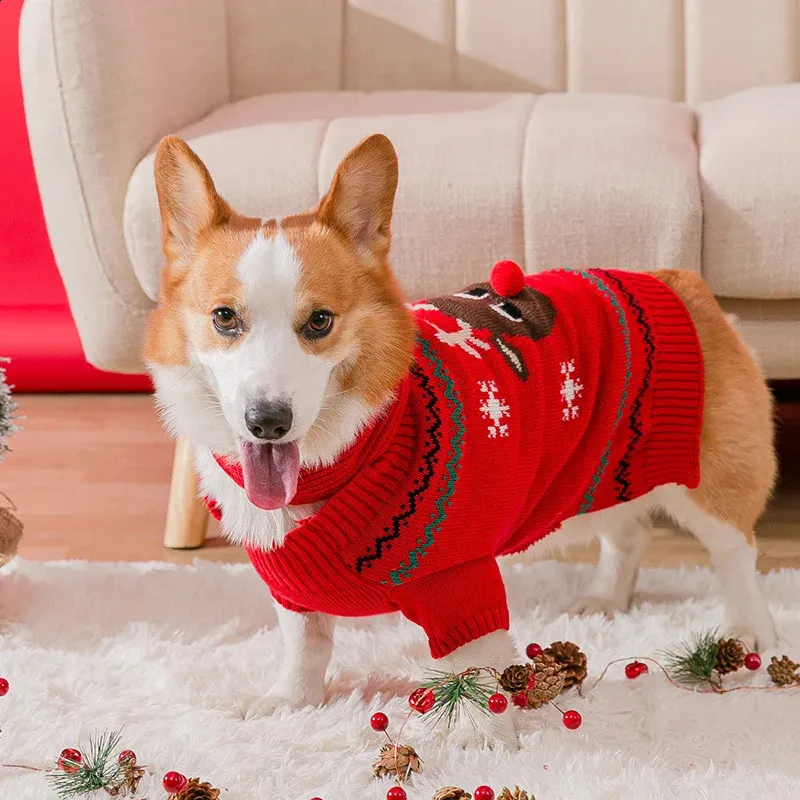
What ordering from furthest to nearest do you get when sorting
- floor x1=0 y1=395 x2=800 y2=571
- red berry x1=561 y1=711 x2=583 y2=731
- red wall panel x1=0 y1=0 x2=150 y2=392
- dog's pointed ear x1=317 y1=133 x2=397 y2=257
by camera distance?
1. red wall panel x1=0 y1=0 x2=150 y2=392
2. floor x1=0 y1=395 x2=800 y2=571
3. red berry x1=561 y1=711 x2=583 y2=731
4. dog's pointed ear x1=317 y1=133 x2=397 y2=257

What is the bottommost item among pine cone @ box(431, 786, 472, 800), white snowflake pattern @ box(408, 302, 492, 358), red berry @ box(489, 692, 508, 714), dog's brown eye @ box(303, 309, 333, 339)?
pine cone @ box(431, 786, 472, 800)

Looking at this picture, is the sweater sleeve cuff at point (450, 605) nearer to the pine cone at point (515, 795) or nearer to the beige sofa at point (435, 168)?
the pine cone at point (515, 795)

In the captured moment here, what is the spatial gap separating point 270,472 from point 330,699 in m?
0.40

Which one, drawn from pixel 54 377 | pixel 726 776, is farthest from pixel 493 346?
pixel 54 377

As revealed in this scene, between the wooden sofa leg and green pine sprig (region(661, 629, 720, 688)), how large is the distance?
810 mm

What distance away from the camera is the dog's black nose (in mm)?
996

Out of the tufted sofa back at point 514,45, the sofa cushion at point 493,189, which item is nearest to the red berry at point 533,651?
the sofa cushion at point 493,189

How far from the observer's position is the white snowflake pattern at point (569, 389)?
4.13 ft

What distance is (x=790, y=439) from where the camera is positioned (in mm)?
2254

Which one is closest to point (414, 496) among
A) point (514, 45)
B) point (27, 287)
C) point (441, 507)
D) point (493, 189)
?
point (441, 507)

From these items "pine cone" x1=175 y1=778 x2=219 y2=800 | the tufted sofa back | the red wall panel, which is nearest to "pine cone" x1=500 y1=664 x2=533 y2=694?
"pine cone" x1=175 y1=778 x2=219 y2=800

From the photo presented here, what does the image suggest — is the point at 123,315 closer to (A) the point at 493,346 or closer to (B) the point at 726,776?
(A) the point at 493,346

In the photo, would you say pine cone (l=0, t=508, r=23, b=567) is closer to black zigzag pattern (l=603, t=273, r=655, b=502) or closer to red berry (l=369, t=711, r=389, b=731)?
red berry (l=369, t=711, r=389, b=731)

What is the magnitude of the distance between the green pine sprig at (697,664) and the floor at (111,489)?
39 cm
